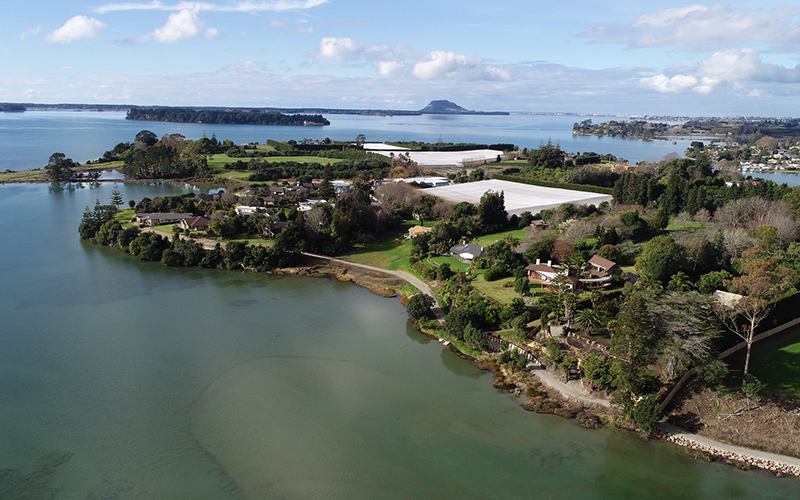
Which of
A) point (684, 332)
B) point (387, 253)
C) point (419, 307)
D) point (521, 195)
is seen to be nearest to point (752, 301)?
point (684, 332)

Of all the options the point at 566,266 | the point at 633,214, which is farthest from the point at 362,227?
the point at 633,214

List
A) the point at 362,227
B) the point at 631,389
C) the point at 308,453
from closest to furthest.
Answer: the point at 308,453, the point at 631,389, the point at 362,227

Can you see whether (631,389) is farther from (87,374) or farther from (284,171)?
(284,171)

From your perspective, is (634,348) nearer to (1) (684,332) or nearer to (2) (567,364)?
(1) (684,332)

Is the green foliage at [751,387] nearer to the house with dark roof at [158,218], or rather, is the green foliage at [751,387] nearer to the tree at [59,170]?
the house with dark roof at [158,218]

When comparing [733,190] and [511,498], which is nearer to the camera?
[511,498]

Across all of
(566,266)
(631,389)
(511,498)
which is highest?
(566,266)

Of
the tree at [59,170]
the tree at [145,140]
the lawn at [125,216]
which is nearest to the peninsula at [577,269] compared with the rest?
the lawn at [125,216]
